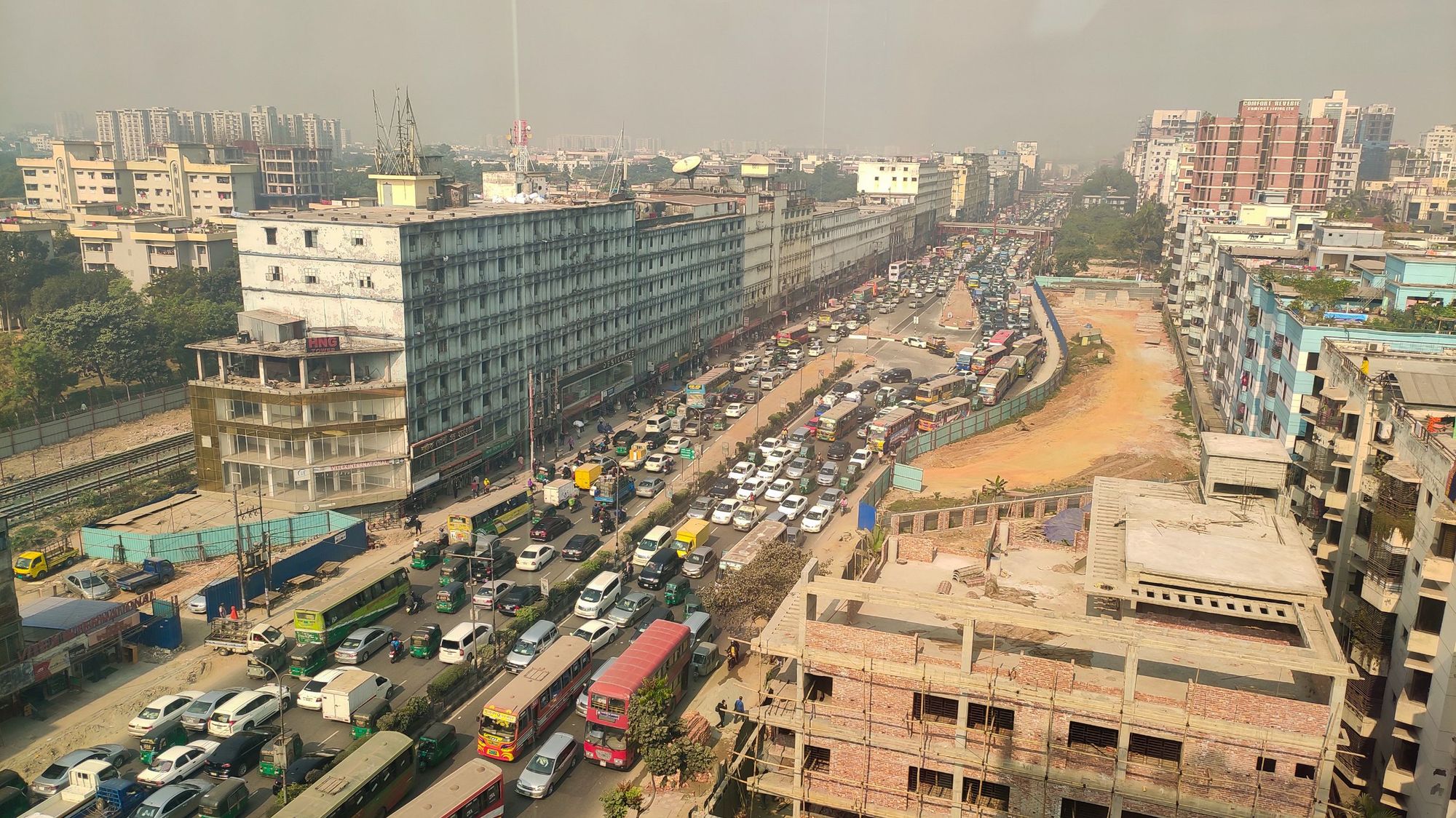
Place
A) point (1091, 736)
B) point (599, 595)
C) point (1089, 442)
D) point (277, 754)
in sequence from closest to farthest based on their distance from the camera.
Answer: point (1091, 736), point (277, 754), point (599, 595), point (1089, 442)

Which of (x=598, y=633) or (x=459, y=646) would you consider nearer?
(x=459, y=646)

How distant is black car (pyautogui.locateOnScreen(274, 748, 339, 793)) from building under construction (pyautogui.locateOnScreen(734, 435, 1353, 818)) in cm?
1060

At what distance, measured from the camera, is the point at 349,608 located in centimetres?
3138

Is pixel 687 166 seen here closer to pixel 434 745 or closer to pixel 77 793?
pixel 434 745

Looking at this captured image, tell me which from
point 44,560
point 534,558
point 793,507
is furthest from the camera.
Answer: point 793,507

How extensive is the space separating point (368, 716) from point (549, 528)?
46.1ft

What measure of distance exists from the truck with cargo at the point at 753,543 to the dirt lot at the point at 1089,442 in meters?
9.76

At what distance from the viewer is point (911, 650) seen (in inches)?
711

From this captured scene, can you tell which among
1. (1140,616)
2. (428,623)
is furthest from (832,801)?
(428,623)

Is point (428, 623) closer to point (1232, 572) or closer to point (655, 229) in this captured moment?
point (1232, 572)

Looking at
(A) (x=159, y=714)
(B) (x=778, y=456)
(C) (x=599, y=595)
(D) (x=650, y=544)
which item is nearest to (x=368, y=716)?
(A) (x=159, y=714)

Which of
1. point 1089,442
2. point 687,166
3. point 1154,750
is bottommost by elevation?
point 1089,442

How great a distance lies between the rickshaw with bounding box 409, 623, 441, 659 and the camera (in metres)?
30.2

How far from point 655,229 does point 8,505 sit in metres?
36.4
